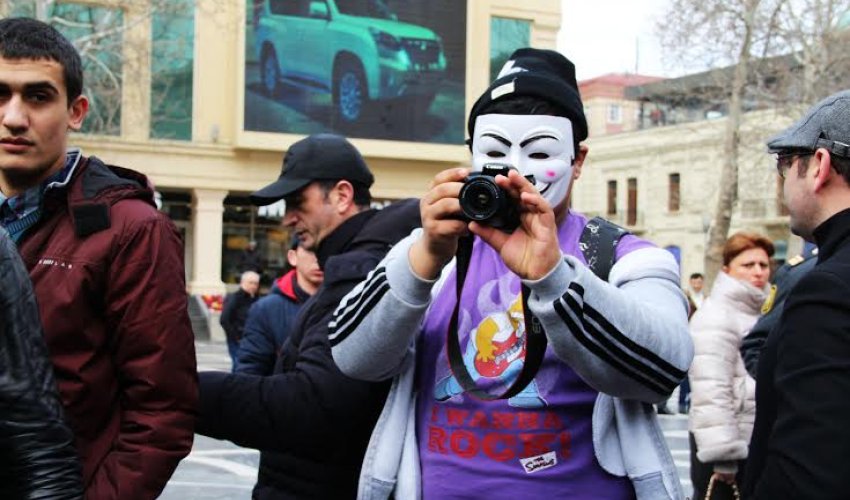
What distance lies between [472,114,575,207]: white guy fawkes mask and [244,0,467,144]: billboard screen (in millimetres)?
32861

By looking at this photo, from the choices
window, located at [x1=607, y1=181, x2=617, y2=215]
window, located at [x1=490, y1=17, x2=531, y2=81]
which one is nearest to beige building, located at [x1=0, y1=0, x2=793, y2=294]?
window, located at [x1=490, y1=17, x2=531, y2=81]

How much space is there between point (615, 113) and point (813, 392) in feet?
254

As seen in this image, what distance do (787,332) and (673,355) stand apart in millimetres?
240

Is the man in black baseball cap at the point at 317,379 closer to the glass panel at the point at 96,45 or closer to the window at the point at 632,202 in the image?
the glass panel at the point at 96,45

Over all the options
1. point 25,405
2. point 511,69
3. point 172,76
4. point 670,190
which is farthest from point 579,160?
point 670,190

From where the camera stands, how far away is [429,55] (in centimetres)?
3722

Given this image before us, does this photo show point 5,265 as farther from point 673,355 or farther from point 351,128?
point 351,128

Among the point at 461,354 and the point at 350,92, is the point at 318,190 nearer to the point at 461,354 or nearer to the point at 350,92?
the point at 461,354

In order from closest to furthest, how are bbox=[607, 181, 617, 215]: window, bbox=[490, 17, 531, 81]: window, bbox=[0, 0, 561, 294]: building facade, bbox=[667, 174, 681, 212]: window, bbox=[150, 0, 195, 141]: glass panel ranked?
bbox=[150, 0, 195, 141]: glass panel < bbox=[0, 0, 561, 294]: building facade < bbox=[490, 17, 531, 81]: window < bbox=[667, 174, 681, 212]: window < bbox=[607, 181, 617, 215]: window

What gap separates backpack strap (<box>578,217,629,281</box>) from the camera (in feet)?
8.67

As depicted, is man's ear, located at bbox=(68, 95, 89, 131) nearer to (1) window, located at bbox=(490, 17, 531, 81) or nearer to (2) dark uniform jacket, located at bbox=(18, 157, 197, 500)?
(2) dark uniform jacket, located at bbox=(18, 157, 197, 500)

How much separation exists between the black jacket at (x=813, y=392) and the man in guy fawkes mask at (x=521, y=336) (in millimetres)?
235

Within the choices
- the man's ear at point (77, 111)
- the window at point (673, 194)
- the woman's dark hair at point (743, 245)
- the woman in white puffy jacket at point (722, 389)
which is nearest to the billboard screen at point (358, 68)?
the window at point (673, 194)

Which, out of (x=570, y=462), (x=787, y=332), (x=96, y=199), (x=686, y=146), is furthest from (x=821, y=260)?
(x=686, y=146)
